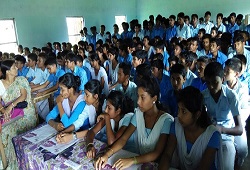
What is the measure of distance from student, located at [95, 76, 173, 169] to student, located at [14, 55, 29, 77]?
3509 mm

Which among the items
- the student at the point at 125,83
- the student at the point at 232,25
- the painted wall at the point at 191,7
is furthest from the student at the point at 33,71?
the painted wall at the point at 191,7

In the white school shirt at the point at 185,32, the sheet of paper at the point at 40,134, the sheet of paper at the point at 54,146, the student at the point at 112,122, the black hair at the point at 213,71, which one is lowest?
the sheet of paper at the point at 54,146

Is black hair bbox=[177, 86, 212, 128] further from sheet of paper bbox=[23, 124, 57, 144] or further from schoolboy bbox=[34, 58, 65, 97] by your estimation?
schoolboy bbox=[34, 58, 65, 97]

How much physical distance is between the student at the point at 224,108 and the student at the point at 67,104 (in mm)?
1277

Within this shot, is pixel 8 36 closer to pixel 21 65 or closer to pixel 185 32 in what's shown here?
pixel 21 65

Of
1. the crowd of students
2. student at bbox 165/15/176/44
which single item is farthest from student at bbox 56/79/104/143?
student at bbox 165/15/176/44

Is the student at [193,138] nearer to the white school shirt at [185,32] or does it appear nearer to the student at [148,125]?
the student at [148,125]

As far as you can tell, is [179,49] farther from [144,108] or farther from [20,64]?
[20,64]

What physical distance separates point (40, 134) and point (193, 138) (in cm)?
128

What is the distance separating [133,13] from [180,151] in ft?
33.1

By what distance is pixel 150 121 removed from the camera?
166 cm

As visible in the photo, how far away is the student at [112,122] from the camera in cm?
172

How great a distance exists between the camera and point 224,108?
2.06 m

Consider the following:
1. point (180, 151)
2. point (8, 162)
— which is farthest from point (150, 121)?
point (8, 162)
